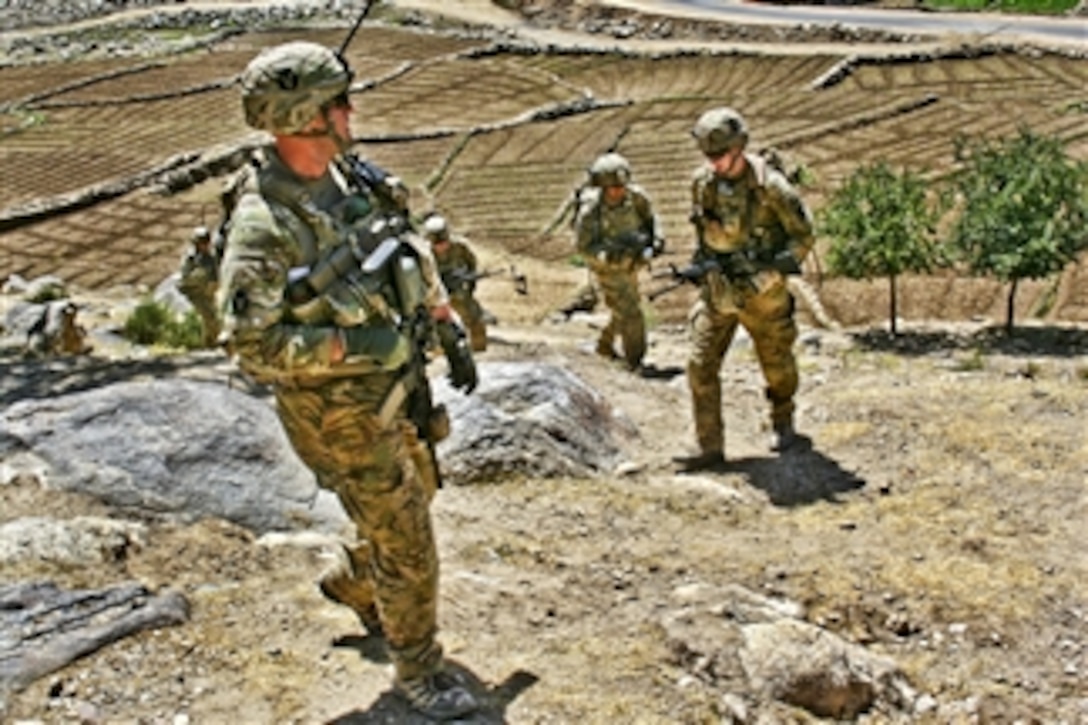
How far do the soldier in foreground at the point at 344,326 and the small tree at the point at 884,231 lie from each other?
981 centimetres

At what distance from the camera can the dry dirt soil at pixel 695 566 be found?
18.2ft

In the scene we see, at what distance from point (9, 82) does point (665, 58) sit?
19.7m

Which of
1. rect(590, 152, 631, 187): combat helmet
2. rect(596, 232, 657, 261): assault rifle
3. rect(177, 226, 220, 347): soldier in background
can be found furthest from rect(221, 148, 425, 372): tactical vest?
rect(177, 226, 220, 347): soldier in background

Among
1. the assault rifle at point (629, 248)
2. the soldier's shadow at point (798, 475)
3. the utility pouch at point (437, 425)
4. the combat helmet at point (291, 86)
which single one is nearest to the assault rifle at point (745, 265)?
the soldier's shadow at point (798, 475)

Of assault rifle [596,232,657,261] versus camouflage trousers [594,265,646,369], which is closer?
assault rifle [596,232,657,261]

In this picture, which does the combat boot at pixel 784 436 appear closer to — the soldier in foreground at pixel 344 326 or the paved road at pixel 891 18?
the soldier in foreground at pixel 344 326

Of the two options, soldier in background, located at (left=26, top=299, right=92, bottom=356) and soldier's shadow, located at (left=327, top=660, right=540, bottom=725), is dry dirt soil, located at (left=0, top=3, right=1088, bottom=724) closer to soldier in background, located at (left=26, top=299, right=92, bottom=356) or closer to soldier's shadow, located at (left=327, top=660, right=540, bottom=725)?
soldier's shadow, located at (left=327, top=660, right=540, bottom=725)

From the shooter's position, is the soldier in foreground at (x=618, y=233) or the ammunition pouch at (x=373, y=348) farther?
the soldier in foreground at (x=618, y=233)

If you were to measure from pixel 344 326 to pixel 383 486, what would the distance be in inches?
24.8

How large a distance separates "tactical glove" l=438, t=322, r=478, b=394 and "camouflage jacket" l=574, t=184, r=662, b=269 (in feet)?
23.2

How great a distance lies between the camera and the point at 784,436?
31.0 ft

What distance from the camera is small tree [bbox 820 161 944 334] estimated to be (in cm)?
1441

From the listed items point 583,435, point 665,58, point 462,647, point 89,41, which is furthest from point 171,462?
point 89,41

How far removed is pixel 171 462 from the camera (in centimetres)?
725
